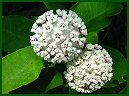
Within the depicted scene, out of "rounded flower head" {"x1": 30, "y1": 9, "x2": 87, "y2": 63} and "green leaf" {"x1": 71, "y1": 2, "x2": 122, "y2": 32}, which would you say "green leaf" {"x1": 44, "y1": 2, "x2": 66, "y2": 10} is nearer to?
"green leaf" {"x1": 71, "y1": 2, "x2": 122, "y2": 32}

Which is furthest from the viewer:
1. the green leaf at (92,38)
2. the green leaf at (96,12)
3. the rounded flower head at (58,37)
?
the green leaf at (96,12)

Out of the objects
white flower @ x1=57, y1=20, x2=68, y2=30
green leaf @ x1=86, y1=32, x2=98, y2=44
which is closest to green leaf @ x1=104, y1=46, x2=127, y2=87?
green leaf @ x1=86, y1=32, x2=98, y2=44

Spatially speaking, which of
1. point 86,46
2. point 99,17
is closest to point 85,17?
point 99,17

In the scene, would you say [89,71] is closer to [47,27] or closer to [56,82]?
[56,82]

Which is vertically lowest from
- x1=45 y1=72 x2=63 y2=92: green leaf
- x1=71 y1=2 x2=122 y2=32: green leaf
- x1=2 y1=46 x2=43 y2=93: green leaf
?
x1=45 y1=72 x2=63 y2=92: green leaf

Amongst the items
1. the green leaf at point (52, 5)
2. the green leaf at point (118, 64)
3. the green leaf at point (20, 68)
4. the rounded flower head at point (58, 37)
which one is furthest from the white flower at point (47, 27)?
the green leaf at point (118, 64)

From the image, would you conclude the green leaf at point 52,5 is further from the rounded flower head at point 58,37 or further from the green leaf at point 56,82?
the green leaf at point 56,82
